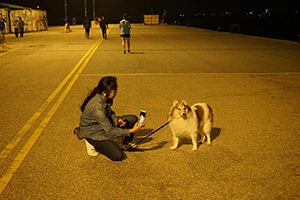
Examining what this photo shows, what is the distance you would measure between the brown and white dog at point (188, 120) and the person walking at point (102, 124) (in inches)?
20.8

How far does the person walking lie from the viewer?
4539mm

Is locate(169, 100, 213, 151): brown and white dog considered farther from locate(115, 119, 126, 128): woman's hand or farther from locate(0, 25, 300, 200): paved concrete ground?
locate(115, 119, 126, 128): woman's hand

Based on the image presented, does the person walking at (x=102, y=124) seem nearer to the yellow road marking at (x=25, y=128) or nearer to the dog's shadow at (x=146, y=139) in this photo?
the dog's shadow at (x=146, y=139)

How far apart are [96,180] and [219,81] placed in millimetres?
6763

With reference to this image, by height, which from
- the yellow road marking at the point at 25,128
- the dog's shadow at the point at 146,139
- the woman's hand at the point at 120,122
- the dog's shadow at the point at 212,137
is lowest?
the yellow road marking at the point at 25,128

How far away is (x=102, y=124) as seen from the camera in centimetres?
455

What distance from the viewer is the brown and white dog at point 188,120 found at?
15.2 feet

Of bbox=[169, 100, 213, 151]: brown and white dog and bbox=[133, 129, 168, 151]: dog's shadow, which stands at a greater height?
bbox=[169, 100, 213, 151]: brown and white dog

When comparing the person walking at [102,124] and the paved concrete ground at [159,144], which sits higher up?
the person walking at [102,124]

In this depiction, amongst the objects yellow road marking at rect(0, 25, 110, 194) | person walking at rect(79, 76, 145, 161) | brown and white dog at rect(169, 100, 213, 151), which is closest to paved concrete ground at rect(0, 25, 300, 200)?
yellow road marking at rect(0, 25, 110, 194)

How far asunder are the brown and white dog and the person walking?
1.74 ft

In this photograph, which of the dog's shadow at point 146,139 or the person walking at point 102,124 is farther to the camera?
the dog's shadow at point 146,139

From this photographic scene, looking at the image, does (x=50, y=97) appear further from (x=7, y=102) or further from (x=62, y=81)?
(x=62, y=81)

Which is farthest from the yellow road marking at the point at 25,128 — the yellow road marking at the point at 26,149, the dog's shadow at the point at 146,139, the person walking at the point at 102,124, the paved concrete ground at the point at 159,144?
the dog's shadow at the point at 146,139
